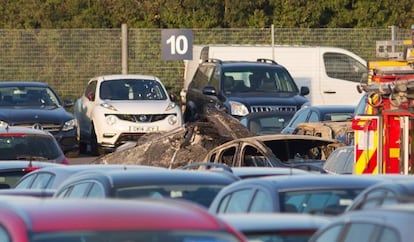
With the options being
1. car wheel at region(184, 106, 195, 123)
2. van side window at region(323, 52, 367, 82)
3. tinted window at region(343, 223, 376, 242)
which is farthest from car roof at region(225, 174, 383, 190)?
van side window at region(323, 52, 367, 82)

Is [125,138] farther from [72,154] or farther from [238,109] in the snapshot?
[238,109]

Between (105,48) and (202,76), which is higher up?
(202,76)

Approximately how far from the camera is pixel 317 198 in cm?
880

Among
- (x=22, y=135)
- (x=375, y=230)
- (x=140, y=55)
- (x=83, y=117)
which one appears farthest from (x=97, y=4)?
(x=375, y=230)

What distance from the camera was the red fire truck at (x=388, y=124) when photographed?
1305 cm

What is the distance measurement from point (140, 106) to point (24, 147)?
28.7 ft

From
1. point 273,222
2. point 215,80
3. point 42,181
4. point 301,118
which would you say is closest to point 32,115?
point 215,80

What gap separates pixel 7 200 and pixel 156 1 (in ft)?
121

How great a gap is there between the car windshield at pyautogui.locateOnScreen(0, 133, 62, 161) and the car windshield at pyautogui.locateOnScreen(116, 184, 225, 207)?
869cm

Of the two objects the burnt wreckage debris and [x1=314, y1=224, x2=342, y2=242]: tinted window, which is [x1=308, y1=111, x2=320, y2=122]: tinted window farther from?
[x1=314, y1=224, x2=342, y2=242]: tinted window

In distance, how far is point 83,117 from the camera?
28359mm

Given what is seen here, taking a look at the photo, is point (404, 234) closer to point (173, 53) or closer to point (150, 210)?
point (150, 210)

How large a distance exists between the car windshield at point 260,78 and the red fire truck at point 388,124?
1328 centimetres

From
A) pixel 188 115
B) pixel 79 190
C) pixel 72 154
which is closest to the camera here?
pixel 79 190
